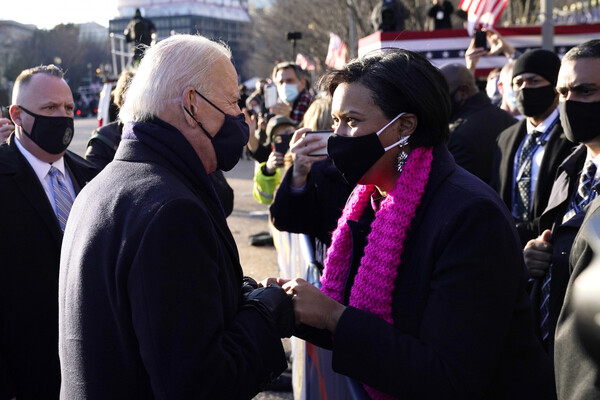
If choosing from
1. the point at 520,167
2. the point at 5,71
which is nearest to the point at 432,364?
the point at 520,167

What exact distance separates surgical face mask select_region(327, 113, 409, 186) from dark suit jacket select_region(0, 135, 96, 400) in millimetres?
1514

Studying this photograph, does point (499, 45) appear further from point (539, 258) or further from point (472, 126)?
point (539, 258)

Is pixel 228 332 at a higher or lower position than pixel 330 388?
higher

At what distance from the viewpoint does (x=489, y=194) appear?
6.82 feet

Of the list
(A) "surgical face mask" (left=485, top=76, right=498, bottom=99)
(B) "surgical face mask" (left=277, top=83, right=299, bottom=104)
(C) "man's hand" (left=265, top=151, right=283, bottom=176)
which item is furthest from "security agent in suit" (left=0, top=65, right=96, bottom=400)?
(A) "surgical face mask" (left=485, top=76, right=498, bottom=99)

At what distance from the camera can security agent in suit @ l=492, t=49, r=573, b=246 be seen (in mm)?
4148

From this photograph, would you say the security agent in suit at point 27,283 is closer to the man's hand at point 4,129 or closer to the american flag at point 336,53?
the man's hand at point 4,129

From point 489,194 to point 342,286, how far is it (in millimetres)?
671

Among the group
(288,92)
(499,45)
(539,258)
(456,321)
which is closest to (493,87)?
(499,45)

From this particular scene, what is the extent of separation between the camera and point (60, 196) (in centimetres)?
343

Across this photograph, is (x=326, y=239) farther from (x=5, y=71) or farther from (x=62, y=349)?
(x=5, y=71)

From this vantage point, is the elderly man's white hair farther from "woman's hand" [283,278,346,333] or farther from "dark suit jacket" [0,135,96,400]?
"dark suit jacket" [0,135,96,400]

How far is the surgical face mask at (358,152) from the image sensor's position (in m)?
2.33

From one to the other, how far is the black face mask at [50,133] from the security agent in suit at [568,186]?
243 cm
